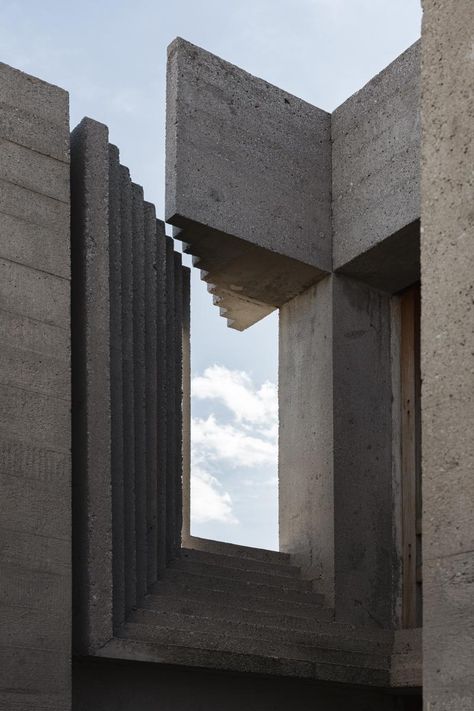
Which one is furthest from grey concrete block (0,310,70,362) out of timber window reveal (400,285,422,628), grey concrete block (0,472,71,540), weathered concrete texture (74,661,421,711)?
timber window reveal (400,285,422,628)

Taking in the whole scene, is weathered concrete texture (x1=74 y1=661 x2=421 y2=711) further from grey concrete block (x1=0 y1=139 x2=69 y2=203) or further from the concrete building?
grey concrete block (x1=0 y1=139 x2=69 y2=203)

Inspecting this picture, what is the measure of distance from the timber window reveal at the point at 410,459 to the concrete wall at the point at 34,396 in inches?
136

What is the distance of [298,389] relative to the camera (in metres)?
9.58

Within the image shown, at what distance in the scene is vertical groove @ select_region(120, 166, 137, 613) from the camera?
7456mm

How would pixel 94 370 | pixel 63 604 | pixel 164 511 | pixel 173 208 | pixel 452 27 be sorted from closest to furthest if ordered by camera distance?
pixel 452 27 → pixel 63 604 → pixel 94 370 → pixel 164 511 → pixel 173 208

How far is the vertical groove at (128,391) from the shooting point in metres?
7.46

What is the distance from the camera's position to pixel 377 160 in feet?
29.7

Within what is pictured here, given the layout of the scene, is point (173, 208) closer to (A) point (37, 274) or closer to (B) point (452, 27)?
(A) point (37, 274)

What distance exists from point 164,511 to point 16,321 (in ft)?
6.21

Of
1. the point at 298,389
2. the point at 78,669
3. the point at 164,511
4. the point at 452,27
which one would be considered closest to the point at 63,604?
the point at 78,669

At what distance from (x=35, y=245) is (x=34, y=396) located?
3.21ft

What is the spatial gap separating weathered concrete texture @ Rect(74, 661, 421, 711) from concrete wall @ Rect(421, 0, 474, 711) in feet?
13.2

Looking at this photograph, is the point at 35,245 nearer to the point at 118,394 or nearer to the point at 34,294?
the point at 34,294

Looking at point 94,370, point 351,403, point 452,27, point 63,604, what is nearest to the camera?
point 452,27
